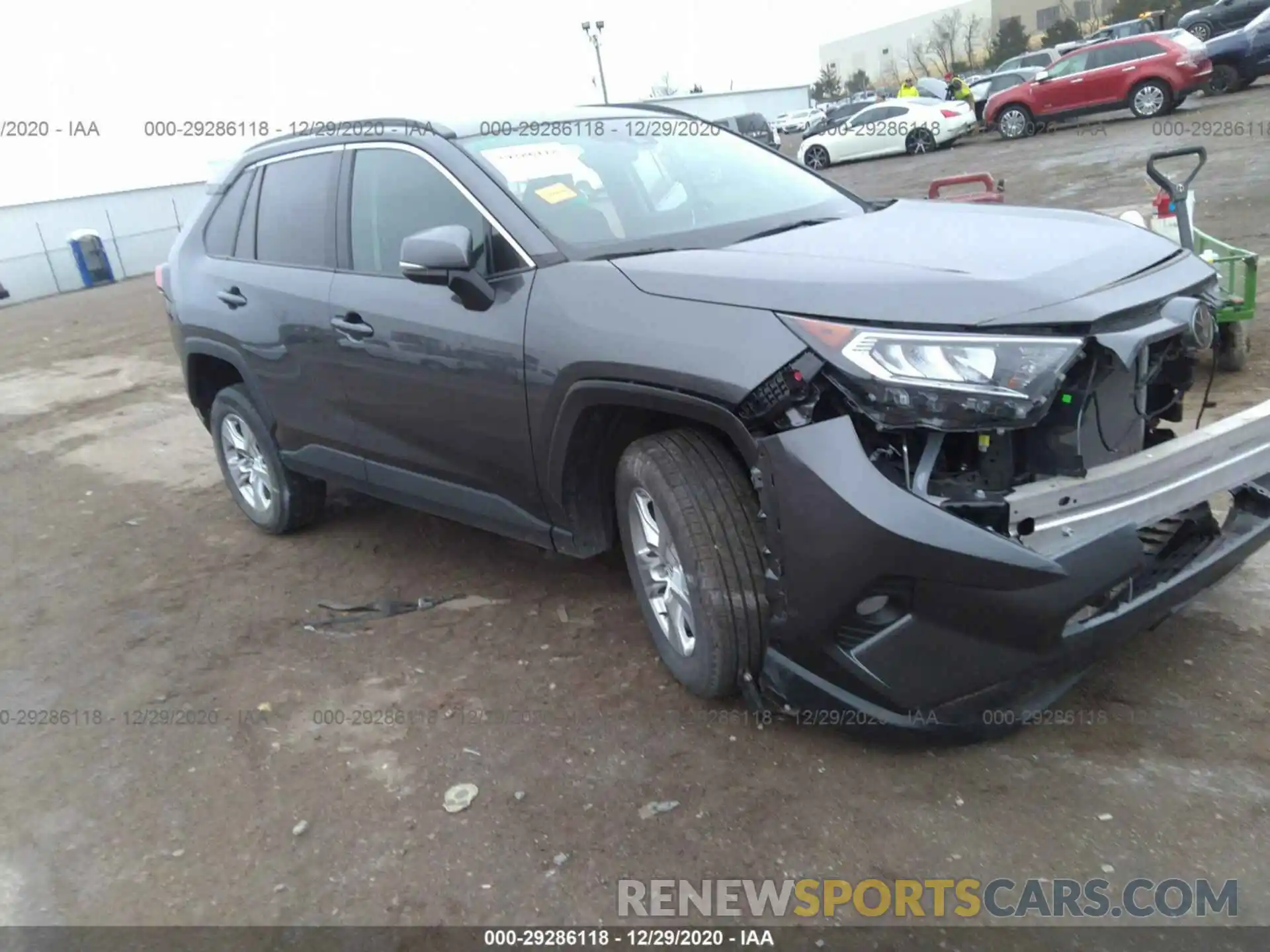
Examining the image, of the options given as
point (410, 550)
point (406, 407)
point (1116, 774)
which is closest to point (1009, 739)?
point (1116, 774)

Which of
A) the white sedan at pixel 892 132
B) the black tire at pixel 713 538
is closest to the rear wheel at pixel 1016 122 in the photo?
the white sedan at pixel 892 132

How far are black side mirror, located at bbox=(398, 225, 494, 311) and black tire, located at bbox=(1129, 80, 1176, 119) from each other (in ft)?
67.1

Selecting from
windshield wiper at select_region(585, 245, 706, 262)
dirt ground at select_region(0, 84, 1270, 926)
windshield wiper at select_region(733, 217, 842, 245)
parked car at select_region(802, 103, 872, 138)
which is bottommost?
dirt ground at select_region(0, 84, 1270, 926)

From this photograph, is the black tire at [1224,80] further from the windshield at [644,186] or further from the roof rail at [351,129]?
the roof rail at [351,129]

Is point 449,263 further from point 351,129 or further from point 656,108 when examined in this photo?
point 656,108

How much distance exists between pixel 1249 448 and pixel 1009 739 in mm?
1028

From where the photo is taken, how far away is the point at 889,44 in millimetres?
140000

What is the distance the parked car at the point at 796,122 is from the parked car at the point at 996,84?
17.7 meters

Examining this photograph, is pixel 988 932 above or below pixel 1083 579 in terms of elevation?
below

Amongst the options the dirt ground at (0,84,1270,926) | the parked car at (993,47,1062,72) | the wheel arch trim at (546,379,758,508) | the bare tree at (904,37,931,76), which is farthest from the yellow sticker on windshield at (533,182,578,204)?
the bare tree at (904,37,931,76)

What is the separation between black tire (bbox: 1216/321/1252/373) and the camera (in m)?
5.57

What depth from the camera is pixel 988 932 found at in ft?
7.75

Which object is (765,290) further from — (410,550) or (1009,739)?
(410,550)

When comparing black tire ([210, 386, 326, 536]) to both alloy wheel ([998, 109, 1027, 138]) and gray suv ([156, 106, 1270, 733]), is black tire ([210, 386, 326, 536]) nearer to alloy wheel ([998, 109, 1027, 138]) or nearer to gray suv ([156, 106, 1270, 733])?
gray suv ([156, 106, 1270, 733])
